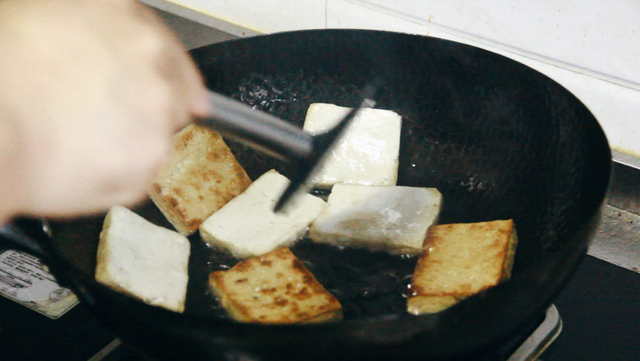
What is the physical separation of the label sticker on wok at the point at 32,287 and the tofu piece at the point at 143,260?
14 centimetres

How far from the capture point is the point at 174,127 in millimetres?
1010

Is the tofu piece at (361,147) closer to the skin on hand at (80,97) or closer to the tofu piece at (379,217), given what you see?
the tofu piece at (379,217)

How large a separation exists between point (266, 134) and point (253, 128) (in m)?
0.02

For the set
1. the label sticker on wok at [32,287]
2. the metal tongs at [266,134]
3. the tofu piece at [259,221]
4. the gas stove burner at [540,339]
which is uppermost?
the metal tongs at [266,134]

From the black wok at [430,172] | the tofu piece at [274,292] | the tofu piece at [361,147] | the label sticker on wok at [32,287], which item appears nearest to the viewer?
the black wok at [430,172]

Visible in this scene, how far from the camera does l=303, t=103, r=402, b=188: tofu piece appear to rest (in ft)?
3.35

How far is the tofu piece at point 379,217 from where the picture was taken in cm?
87

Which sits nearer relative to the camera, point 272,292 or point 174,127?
point 272,292

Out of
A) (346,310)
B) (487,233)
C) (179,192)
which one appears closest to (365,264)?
(346,310)

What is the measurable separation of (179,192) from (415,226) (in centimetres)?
44

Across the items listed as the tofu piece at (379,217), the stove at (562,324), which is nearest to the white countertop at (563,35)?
the stove at (562,324)

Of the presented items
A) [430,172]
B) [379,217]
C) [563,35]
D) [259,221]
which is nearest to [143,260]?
[259,221]

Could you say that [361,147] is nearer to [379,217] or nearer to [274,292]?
[379,217]

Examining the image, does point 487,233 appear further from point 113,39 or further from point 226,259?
point 113,39
